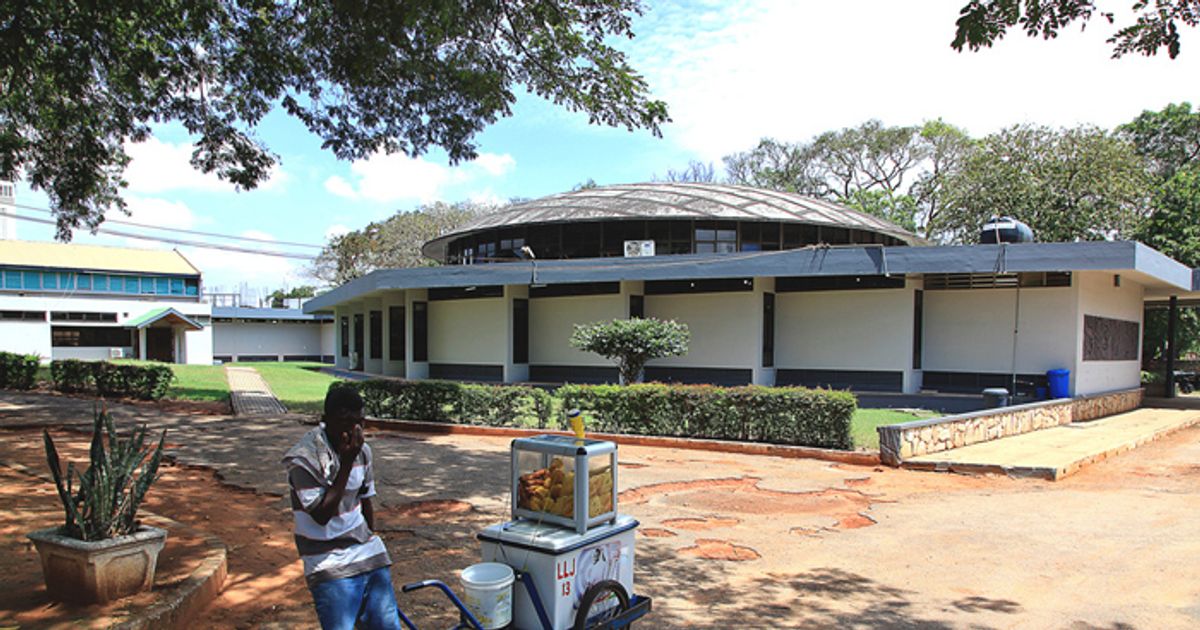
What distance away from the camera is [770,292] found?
20.5 m

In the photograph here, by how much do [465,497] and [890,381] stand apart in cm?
1424

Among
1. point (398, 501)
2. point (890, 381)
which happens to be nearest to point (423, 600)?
point (398, 501)

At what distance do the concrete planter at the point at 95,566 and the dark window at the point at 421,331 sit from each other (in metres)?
22.1

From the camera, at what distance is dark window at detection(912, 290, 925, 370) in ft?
61.3

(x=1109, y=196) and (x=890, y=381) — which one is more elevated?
(x=1109, y=196)

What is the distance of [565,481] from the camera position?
3883mm

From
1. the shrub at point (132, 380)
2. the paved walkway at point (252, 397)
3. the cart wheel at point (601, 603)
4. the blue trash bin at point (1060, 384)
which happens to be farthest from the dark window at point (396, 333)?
the cart wheel at point (601, 603)

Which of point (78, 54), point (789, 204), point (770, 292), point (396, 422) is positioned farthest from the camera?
point (789, 204)

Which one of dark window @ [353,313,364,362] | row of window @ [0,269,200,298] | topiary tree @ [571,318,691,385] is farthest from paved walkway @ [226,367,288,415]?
row of window @ [0,269,200,298]

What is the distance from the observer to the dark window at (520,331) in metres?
23.6

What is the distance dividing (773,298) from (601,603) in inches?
697

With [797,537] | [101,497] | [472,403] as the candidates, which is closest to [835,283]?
[472,403]

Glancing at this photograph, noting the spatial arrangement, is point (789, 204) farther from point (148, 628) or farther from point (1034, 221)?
point (148, 628)

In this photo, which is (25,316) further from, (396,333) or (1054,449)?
(1054,449)
